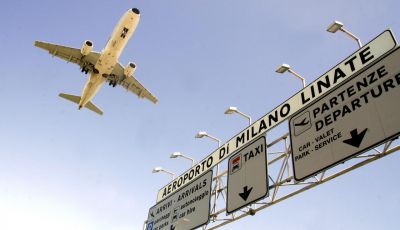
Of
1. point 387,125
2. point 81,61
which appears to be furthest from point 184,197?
point 81,61

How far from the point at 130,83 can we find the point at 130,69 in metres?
2.68

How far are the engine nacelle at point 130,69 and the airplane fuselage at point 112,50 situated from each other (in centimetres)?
216

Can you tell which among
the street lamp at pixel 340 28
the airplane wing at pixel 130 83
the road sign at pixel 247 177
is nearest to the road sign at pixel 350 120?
the road sign at pixel 247 177

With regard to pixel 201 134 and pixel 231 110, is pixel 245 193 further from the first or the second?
pixel 201 134

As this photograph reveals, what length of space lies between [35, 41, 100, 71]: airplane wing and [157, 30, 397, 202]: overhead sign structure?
25051 millimetres

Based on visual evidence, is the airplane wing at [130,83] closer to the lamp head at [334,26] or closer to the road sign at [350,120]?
the lamp head at [334,26]

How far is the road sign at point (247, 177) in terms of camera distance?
31.0 ft

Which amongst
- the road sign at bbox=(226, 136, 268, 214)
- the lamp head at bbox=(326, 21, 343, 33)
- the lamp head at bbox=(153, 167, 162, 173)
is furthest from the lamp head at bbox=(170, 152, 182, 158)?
the lamp head at bbox=(326, 21, 343, 33)

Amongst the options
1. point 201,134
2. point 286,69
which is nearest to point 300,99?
point 286,69

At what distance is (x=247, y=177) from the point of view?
10.0 m

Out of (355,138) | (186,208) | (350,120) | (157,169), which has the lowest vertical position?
(355,138)

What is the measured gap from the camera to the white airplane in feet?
106

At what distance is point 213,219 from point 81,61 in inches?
1117

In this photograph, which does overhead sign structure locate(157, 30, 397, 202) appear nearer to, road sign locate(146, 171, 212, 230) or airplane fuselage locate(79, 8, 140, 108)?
road sign locate(146, 171, 212, 230)
